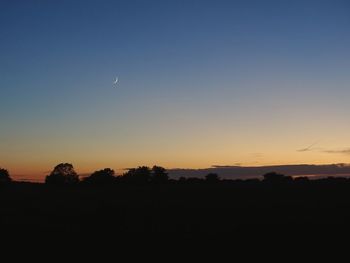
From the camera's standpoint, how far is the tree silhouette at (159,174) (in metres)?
135

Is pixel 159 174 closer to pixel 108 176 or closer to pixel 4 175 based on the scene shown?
pixel 108 176

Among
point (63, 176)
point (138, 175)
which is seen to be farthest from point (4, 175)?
point (138, 175)

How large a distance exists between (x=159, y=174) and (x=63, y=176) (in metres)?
29.9

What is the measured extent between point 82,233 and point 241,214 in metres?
13.5

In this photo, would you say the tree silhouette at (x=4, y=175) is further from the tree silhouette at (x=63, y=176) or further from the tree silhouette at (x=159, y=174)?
the tree silhouette at (x=159, y=174)

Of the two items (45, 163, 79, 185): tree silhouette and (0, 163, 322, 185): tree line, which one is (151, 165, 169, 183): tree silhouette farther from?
(45, 163, 79, 185): tree silhouette

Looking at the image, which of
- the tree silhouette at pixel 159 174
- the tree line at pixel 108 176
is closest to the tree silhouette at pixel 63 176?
the tree line at pixel 108 176

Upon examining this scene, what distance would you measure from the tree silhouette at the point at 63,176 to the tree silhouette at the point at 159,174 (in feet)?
79.0

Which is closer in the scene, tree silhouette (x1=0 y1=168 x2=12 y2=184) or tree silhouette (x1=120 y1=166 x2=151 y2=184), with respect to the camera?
Result: tree silhouette (x1=0 y1=168 x2=12 y2=184)

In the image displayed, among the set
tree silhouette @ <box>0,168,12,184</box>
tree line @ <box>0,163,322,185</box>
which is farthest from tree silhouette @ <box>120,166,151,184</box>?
tree silhouette @ <box>0,168,12,184</box>

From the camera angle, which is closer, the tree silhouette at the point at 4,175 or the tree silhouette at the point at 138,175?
the tree silhouette at the point at 4,175

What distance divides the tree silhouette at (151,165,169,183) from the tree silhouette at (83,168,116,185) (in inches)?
505

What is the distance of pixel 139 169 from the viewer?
Result: 14300 cm

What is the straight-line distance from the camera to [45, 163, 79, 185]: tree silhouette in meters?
132
